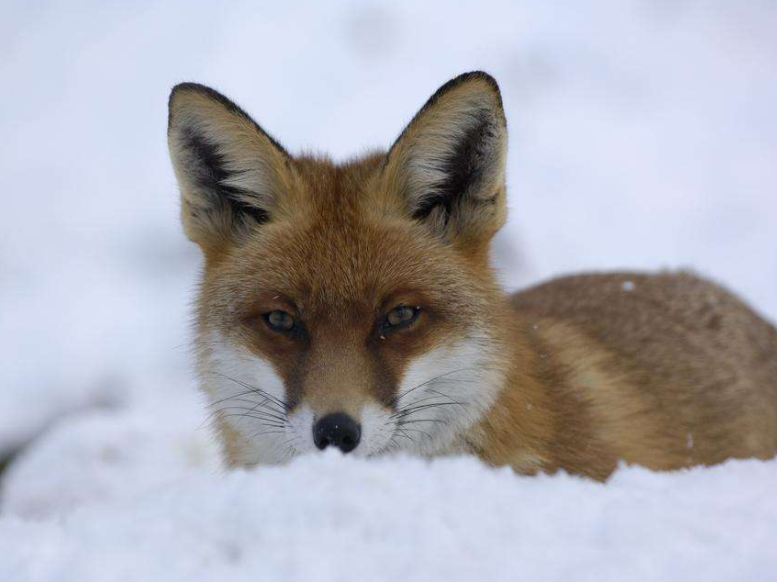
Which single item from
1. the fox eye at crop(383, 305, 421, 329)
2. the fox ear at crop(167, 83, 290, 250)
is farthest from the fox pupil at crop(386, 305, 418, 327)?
the fox ear at crop(167, 83, 290, 250)

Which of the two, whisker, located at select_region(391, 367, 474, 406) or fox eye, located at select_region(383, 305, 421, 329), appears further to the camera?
fox eye, located at select_region(383, 305, 421, 329)

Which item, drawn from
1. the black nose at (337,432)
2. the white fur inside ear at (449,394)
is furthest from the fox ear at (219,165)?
the black nose at (337,432)

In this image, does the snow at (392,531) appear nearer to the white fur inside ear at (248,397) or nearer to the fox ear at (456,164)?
the white fur inside ear at (248,397)

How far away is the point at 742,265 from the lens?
7809mm

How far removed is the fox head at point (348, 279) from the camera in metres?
2.37

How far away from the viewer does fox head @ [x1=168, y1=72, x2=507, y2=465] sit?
237cm

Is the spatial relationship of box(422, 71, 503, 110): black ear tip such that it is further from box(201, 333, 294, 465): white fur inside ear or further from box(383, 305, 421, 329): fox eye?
box(201, 333, 294, 465): white fur inside ear

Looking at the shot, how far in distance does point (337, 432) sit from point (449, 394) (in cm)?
54

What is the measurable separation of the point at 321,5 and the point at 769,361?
799 cm

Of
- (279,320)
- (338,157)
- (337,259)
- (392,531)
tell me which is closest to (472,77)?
(337,259)

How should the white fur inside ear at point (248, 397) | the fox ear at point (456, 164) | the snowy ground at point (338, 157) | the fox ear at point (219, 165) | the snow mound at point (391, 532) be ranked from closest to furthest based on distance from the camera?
the snow mound at point (391, 532) < the snowy ground at point (338, 157) < the white fur inside ear at point (248, 397) < the fox ear at point (456, 164) < the fox ear at point (219, 165)

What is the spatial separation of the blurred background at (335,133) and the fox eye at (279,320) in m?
3.72

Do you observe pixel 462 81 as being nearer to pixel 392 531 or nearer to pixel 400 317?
pixel 400 317

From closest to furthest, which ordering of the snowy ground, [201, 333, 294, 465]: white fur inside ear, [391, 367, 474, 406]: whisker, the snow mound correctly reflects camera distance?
the snow mound
the snowy ground
[391, 367, 474, 406]: whisker
[201, 333, 294, 465]: white fur inside ear
